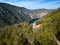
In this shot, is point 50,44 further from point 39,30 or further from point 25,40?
point 25,40

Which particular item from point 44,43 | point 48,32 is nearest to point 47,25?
point 48,32

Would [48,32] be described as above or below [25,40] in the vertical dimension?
above

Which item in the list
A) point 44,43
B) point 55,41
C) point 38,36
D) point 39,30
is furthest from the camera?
point 39,30

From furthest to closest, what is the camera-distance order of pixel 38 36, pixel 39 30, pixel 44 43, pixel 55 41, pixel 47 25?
1. pixel 47 25
2. pixel 39 30
3. pixel 38 36
4. pixel 44 43
5. pixel 55 41

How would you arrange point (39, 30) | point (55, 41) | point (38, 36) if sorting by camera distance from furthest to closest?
1. point (39, 30)
2. point (38, 36)
3. point (55, 41)

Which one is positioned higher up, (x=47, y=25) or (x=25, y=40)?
(x=47, y=25)

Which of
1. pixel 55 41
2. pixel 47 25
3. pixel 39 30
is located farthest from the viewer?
pixel 47 25

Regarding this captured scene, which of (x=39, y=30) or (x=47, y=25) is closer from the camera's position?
(x=39, y=30)

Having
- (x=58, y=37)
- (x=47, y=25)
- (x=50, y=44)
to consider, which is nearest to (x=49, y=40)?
(x=50, y=44)

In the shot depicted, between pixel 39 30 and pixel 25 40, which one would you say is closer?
pixel 39 30
